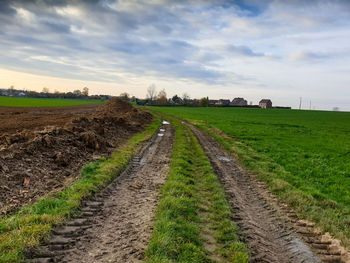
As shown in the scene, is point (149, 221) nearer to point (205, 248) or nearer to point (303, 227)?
point (205, 248)

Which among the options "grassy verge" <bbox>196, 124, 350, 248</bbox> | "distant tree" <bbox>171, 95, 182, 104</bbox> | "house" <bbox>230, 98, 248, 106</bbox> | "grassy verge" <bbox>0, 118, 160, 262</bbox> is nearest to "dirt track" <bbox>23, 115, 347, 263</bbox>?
"grassy verge" <bbox>0, 118, 160, 262</bbox>

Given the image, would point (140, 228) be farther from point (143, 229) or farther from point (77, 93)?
point (77, 93)

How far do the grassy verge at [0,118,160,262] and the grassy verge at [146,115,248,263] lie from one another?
202 centimetres

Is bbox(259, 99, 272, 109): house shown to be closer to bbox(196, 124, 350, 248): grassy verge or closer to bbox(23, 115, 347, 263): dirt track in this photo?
bbox(196, 124, 350, 248): grassy verge

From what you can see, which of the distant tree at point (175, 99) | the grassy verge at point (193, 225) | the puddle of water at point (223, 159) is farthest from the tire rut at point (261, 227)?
the distant tree at point (175, 99)

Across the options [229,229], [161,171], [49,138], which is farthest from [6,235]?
[49,138]

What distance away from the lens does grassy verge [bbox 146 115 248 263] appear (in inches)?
182

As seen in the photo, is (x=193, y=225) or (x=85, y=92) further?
(x=85, y=92)

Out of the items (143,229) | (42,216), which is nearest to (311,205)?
(143,229)

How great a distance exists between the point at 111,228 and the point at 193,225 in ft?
5.72

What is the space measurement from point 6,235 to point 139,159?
25.2ft

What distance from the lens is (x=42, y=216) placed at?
548 cm

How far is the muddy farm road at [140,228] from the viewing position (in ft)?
15.2

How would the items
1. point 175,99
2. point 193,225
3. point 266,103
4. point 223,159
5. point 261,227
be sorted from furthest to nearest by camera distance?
point 266,103, point 175,99, point 223,159, point 261,227, point 193,225
